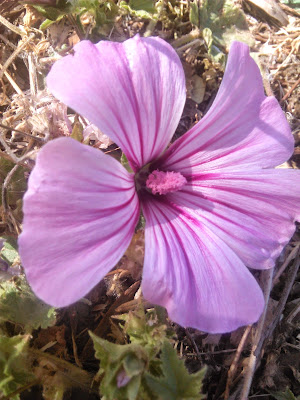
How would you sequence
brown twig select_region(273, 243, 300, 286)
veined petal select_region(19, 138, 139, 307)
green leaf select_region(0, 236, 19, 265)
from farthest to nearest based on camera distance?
brown twig select_region(273, 243, 300, 286)
green leaf select_region(0, 236, 19, 265)
veined petal select_region(19, 138, 139, 307)

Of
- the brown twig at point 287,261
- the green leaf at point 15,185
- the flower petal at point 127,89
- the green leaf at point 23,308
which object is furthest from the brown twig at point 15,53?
the brown twig at point 287,261

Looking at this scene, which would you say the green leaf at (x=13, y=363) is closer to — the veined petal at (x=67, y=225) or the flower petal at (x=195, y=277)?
the veined petal at (x=67, y=225)

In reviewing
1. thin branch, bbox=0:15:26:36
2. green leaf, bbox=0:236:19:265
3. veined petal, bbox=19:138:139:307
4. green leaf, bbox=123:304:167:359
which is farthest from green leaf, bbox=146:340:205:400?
thin branch, bbox=0:15:26:36

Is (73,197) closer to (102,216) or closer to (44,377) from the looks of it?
(102,216)

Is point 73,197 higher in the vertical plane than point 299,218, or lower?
higher

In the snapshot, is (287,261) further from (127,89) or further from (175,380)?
(127,89)

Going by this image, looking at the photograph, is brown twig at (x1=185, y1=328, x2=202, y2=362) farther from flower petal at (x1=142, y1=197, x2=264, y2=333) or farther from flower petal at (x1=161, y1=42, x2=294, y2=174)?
flower petal at (x1=161, y1=42, x2=294, y2=174)

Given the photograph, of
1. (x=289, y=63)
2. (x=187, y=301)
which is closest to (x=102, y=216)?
(x=187, y=301)
